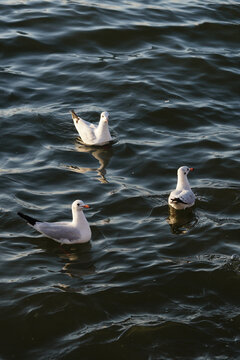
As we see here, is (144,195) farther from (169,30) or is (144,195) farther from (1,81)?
(169,30)

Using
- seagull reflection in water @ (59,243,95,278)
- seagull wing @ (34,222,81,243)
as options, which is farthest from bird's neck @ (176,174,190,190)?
seagull wing @ (34,222,81,243)

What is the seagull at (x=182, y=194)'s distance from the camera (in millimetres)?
12938

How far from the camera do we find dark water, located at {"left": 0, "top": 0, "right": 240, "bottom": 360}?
401 inches

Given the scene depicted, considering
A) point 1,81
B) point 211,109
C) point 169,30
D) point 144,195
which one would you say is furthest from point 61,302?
point 169,30

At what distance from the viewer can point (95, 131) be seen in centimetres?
1545

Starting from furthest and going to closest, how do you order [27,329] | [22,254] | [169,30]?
[169,30] → [22,254] → [27,329]

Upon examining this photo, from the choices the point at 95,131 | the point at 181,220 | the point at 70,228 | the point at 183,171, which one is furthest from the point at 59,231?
the point at 95,131

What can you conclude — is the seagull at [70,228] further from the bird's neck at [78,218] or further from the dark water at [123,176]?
the dark water at [123,176]

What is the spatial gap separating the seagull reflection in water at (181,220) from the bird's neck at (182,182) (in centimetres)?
40

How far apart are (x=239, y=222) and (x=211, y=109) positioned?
467cm

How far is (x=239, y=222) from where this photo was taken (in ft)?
41.9

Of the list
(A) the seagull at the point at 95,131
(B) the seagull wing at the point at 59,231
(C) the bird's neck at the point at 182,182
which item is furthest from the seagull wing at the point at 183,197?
(A) the seagull at the point at 95,131

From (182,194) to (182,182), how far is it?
451mm

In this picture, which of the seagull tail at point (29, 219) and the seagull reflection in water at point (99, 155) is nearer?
the seagull tail at point (29, 219)
